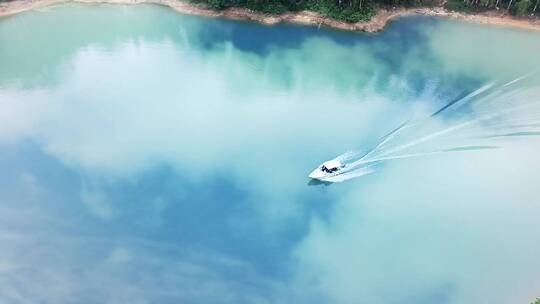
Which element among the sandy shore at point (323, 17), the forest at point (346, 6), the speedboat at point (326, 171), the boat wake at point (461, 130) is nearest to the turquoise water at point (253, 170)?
the boat wake at point (461, 130)

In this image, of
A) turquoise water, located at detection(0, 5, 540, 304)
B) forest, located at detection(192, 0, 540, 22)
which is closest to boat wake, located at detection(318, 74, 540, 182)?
turquoise water, located at detection(0, 5, 540, 304)

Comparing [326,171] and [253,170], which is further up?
[253,170]

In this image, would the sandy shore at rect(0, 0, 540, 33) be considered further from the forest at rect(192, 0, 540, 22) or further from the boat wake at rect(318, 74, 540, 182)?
the boat wake at rect(318, 74, 540, 182)

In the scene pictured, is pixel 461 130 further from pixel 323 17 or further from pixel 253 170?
pixel 323 17

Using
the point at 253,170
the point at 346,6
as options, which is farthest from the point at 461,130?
the point at 346,6

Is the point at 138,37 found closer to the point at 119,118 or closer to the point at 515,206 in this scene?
the point at 119,118

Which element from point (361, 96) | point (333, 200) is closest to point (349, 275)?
point (333, 200)

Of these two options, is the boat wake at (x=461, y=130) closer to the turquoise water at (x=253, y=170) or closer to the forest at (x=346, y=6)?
the turquoise water at (x=253, y=170)

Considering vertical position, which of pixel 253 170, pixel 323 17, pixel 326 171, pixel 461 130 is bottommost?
pixel 461 130
